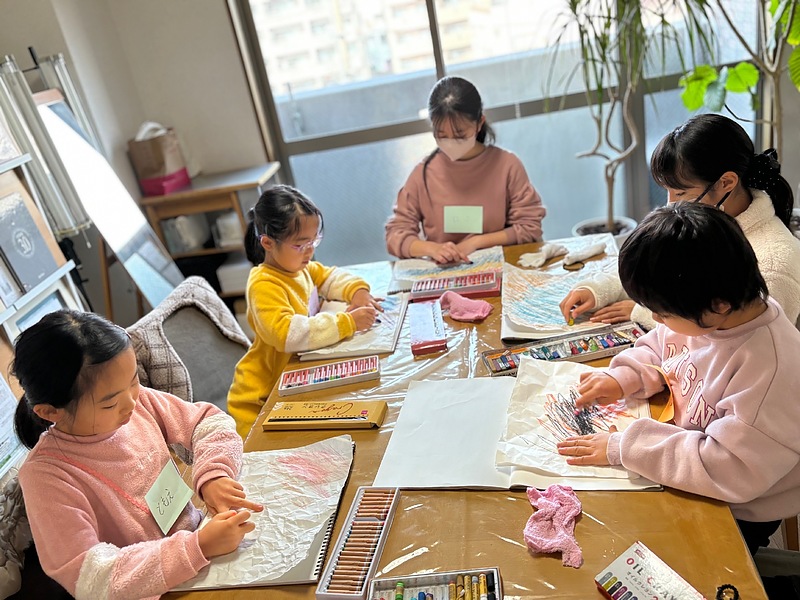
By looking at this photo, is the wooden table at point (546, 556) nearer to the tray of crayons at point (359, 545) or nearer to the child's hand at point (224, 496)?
the tray of crayons at point (359, 545)

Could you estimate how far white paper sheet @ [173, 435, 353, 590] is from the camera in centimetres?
102

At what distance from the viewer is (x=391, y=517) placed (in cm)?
107

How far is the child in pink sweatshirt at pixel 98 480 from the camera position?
3.30 feet

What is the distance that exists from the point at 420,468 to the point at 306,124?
110 inches

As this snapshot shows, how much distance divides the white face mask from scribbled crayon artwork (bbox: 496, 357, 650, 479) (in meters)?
1.07

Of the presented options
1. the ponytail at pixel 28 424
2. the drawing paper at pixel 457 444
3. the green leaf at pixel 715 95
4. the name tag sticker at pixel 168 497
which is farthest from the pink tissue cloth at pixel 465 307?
the green leaf at pixel 715 95

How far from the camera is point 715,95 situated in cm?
298

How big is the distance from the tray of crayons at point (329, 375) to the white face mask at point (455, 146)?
94 centimetres

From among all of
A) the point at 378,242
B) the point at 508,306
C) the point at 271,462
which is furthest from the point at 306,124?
the point at 271,462

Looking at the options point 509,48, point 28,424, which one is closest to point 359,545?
point 28,424

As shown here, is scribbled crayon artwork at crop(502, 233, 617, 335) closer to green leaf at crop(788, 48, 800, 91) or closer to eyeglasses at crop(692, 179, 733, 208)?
eyeglasses at crop(692, 179, 733, 208)

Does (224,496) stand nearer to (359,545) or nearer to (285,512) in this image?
(285,512)

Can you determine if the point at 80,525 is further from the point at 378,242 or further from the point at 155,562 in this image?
the point at 378,242

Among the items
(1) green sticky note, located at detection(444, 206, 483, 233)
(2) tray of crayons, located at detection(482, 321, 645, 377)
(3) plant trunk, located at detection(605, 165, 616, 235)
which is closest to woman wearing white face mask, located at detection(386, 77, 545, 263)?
(1) green sticky note, located at detection(444, 206, 483, 233)
